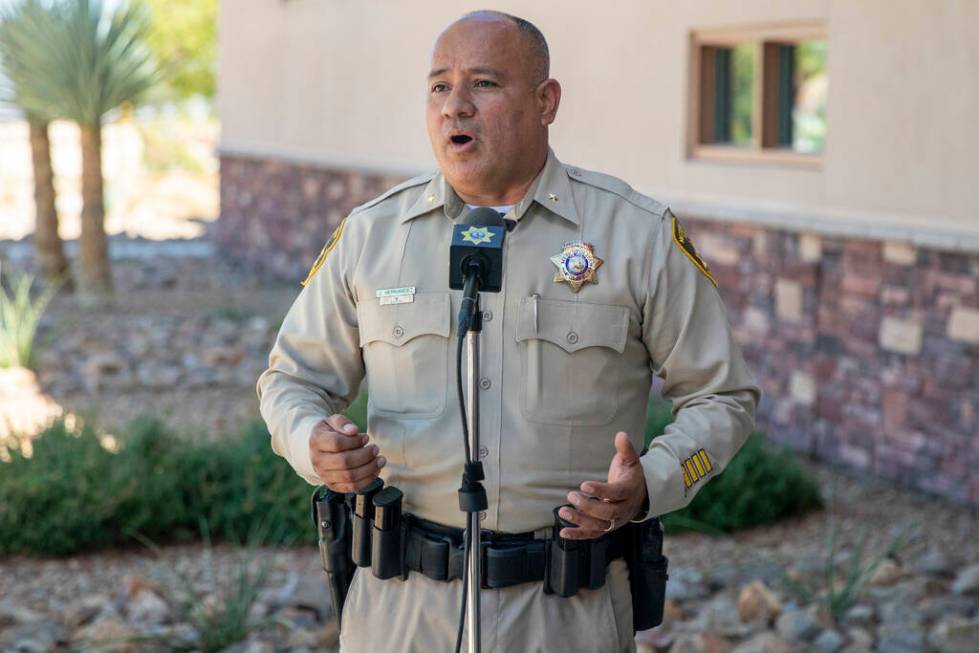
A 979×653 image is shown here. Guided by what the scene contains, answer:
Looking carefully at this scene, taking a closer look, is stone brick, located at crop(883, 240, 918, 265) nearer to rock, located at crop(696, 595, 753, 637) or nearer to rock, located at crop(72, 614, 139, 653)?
rock, located at crop(696, 595, 753, 637)

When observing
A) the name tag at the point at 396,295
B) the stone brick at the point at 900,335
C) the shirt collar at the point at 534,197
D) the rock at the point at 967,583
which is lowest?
the rock at the point at 967,583

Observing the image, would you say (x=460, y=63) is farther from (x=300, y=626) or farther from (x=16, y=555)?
(x=16, y=555)

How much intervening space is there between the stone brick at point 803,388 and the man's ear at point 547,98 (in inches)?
215

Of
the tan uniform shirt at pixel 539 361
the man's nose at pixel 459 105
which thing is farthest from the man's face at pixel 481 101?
the tan uniform shirt at pixel 539 361

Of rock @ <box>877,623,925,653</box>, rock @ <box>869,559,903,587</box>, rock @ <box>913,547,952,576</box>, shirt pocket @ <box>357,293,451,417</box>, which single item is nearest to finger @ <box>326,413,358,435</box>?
shirt pocket @ <box>357,293,451,417</box>

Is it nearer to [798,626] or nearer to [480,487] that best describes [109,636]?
[798,626]

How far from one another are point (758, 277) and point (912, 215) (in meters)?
1.31

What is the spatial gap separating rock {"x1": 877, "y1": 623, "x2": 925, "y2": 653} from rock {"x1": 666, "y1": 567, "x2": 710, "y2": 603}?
31.1 inches

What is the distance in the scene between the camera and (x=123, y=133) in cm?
2620

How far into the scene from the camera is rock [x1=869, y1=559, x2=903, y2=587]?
5.72 m

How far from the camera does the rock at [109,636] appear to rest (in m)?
4.87

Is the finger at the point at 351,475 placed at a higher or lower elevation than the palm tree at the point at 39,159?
lower

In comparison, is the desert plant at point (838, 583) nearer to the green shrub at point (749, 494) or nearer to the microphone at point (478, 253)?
the green shrub at point (749, 494)

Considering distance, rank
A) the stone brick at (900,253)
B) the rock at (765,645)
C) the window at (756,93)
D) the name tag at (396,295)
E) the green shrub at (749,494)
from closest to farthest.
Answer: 1. the name tag at (396,295)
2. the rock at (765,645)
3. the green shrub at (749,494)
4. the stone brick at (900,253)
5. the window at (756,93)
